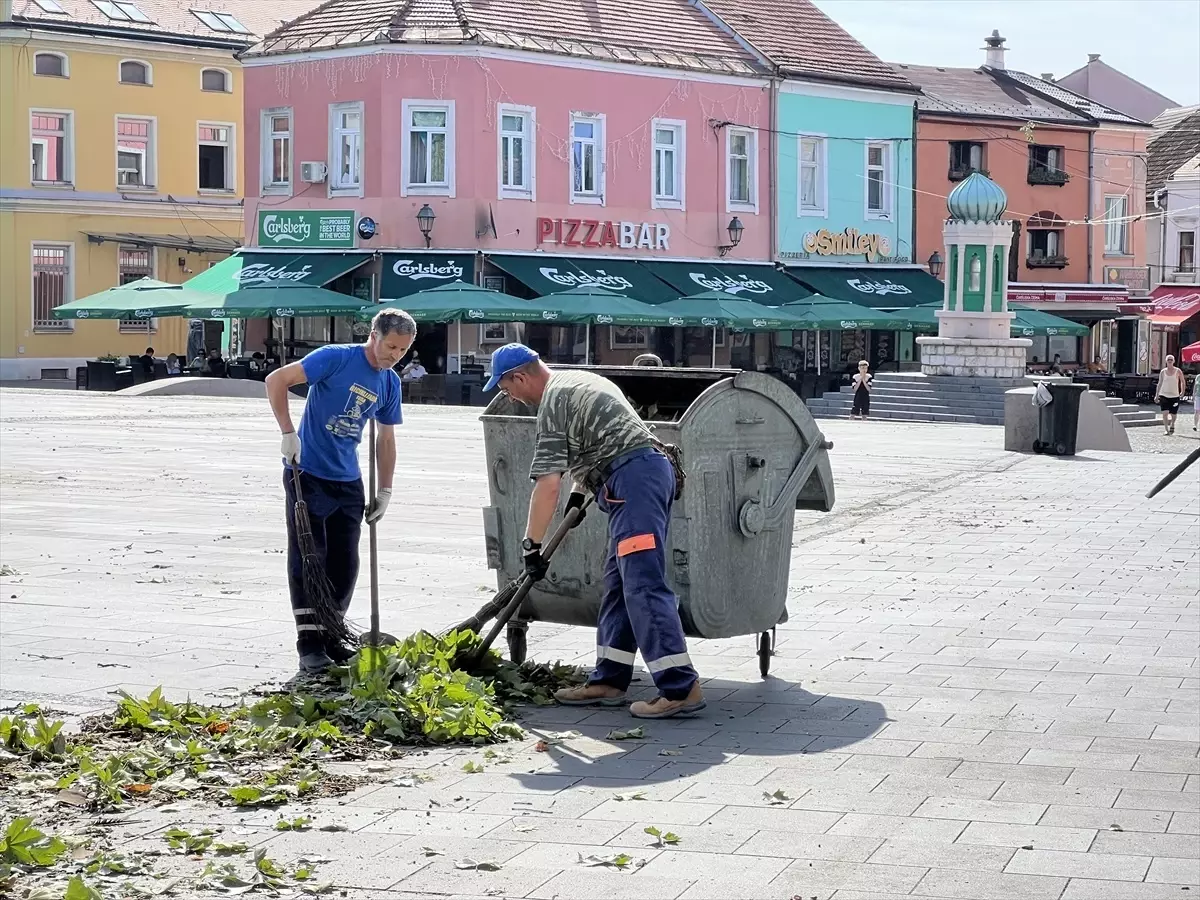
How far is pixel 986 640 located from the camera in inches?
375

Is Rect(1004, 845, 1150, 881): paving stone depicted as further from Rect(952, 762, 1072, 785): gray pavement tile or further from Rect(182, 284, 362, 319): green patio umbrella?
Rect(182, 284, 362, 319): green patio umbrella

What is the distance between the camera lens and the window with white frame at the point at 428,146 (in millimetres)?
38375

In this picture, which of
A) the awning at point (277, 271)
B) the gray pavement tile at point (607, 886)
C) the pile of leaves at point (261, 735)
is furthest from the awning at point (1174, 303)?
the gray pavement tile at point (607, 886)

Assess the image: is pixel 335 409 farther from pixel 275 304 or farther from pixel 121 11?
pixel 121 11

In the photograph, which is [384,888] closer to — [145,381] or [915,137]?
[145,381]

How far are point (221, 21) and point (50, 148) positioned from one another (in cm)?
612

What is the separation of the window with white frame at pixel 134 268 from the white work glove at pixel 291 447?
39.6m

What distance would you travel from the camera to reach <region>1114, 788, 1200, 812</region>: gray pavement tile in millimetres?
6238

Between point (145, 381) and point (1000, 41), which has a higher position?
point (1000, 41)

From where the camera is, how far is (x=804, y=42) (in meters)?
45.9

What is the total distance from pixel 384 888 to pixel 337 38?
116 ft

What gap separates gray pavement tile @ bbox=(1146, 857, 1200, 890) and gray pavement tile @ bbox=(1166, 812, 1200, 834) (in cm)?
33

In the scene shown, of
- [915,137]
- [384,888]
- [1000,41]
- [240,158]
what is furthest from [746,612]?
[1000,41]

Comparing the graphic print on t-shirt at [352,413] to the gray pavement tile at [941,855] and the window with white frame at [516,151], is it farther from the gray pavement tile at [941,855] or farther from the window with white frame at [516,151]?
the window with white frame at [516,151]
